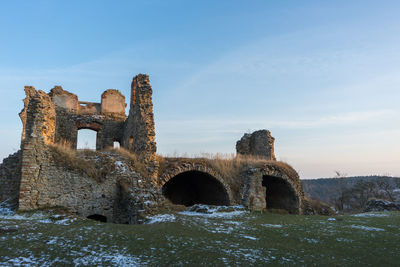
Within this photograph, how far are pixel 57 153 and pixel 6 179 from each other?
11.5 feet

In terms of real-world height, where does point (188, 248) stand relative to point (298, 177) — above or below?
below

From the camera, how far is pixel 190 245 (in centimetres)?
505

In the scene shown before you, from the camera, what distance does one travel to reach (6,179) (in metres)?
11.4

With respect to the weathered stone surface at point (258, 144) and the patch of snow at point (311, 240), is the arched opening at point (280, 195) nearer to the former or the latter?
the weathered stone surface at point (258, 144)

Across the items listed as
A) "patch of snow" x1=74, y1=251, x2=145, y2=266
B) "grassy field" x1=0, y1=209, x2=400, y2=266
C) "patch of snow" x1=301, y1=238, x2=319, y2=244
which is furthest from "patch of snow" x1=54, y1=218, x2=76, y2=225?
"patch of snow" x1=301, y1=238, x2=319, y2=244

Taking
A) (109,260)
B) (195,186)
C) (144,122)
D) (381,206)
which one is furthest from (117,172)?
(381,206)

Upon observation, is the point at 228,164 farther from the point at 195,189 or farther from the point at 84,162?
the point at 84,162

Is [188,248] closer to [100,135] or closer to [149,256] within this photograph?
[149,256]

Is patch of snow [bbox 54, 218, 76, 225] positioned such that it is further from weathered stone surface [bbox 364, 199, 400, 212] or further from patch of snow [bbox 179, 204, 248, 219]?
weathered stone surface [bbox 364, 199, 400, 212]

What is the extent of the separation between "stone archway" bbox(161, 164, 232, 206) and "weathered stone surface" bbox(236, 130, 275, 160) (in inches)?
199

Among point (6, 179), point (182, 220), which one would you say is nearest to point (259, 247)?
point (182, 220)

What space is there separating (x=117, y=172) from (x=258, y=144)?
1203cm

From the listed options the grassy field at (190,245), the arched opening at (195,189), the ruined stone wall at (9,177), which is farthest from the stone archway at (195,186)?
the grassy field at (190,245)

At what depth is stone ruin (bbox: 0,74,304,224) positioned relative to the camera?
9.38 meters
